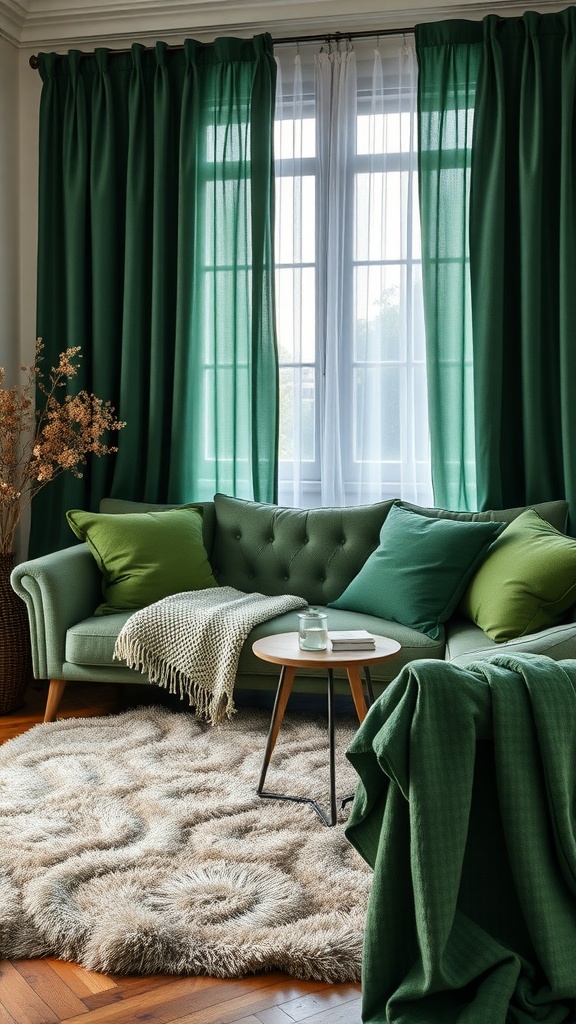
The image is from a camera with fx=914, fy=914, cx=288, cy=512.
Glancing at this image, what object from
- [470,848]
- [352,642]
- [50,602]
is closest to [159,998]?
→ [470,848]

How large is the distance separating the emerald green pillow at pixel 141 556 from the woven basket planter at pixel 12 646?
1.17 ft

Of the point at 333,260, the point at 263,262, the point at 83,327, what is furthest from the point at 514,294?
the point at 83,327

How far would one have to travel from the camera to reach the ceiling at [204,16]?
3.87 m

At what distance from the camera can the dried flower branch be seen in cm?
379

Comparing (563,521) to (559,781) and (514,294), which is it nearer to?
(514,294)

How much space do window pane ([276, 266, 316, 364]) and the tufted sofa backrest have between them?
2.48 feet

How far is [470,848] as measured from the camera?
166cm

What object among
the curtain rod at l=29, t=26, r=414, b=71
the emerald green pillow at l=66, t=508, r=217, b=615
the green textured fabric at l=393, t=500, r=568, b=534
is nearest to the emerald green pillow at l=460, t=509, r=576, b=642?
the green textured fabric at l=393, t=500, r=568, b=534

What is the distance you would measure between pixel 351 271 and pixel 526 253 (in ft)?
2.51

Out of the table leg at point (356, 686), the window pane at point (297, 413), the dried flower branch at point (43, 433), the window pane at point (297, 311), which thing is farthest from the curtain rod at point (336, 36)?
the table leg at point (356, 686)

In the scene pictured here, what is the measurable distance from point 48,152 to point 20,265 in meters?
0.54

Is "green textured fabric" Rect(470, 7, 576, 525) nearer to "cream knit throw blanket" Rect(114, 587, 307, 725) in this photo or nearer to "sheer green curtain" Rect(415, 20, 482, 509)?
"sheer green curtain" Rect(415, 20, 482, 509)

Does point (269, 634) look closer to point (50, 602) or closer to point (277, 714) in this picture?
point (277, 714)

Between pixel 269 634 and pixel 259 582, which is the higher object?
pixel 259 582
